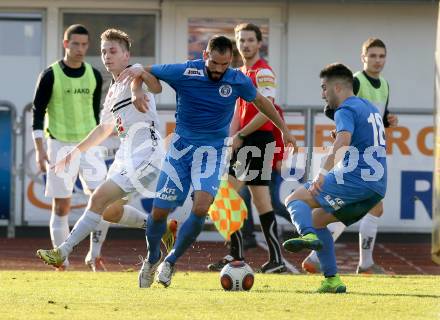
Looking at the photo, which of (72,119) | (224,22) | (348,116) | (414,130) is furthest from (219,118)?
(224,22)

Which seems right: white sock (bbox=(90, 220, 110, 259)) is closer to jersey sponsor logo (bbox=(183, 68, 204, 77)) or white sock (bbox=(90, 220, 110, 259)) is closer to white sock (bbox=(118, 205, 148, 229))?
white sock (bbox=(118, 205, 148, 229))

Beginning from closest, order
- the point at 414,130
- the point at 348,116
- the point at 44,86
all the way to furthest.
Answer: the point at 348,116
the point at 44,86
the point at 414,130

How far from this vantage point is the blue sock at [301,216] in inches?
388

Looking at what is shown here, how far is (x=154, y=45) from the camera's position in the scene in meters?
20.3

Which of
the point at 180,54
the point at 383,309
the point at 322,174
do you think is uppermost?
the point at 180,54

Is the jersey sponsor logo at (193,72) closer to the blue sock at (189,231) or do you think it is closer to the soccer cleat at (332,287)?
the blue sock at (189,231)

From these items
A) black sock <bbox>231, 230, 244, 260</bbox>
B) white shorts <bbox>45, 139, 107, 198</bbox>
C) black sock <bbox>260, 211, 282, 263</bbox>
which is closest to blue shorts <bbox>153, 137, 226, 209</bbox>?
black sock <bbox>260, 211, 282, 263</bbox>

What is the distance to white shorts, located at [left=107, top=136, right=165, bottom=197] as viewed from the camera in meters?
11.1

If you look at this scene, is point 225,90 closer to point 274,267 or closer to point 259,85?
point 259,85

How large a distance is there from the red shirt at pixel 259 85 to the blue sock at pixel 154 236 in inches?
99.2

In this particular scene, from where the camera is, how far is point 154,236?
10.5 metres

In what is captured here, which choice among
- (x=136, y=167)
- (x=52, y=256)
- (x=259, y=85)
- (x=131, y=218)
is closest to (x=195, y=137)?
(x=136, y=167)

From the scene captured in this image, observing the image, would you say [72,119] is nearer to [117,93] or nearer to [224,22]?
[117,93]

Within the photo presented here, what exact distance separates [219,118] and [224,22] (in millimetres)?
9736
